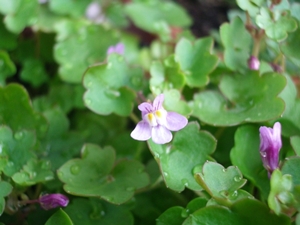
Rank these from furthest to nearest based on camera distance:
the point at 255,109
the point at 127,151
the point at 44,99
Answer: the point at 44,99, the point at 127,151, the point at 255,109

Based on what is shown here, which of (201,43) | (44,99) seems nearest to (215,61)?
(201,43)

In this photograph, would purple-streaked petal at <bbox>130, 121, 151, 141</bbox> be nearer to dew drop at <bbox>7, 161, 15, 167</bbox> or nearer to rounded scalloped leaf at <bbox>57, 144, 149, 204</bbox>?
rounded scalloped leaf at <bbox>57, 144, 149, 204</bbox>

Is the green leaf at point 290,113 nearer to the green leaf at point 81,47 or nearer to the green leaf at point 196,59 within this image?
Result: the green leaf at point 196,59

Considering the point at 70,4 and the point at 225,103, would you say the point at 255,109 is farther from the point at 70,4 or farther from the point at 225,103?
the point at 70,4

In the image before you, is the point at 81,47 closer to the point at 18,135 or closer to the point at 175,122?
the point at 18,135

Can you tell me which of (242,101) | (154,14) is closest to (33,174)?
(242,101)
